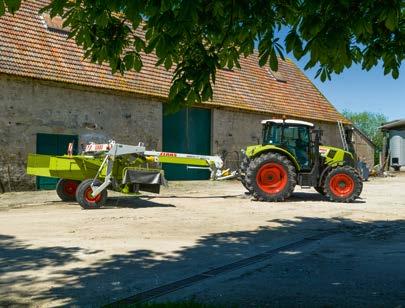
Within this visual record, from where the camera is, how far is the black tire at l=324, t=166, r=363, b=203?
37.9 feet

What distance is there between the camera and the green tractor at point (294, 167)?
11.5 metres

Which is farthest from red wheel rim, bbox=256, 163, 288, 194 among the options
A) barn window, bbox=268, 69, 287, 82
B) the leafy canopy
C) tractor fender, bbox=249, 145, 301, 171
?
barn window, bbox=268, 69, 287, 82

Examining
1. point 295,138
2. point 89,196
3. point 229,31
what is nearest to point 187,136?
point 295,138

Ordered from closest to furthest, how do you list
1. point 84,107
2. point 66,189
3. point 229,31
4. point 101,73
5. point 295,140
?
1. point 229,31
2. point 66,189
3. point 295,140
4. point 84,107
5. point 101,73

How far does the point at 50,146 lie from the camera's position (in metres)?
14.4

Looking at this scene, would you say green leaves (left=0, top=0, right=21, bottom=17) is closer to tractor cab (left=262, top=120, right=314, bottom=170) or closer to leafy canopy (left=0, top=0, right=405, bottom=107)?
leafy canopy (left=0, top=0, right=405, bottom=107)

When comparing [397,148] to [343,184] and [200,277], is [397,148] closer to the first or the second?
[343,184]

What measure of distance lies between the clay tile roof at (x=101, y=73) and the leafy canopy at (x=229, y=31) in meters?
8.53

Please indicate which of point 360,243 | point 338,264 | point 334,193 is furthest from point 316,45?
point 334,193

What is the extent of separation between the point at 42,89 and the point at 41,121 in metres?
0.96

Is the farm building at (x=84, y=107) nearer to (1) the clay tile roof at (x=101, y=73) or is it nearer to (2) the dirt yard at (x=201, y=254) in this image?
(1) the clay tile roof at (x=101, y=73)

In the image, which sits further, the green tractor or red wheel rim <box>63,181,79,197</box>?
the green tractor

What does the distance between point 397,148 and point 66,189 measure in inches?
948

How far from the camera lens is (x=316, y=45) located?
10.1ft
